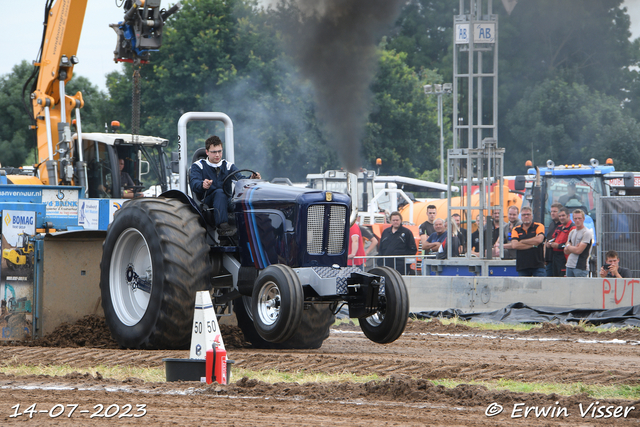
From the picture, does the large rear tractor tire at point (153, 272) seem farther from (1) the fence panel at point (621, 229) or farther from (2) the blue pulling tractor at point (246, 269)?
(1) the fence panel at point (621, 229)

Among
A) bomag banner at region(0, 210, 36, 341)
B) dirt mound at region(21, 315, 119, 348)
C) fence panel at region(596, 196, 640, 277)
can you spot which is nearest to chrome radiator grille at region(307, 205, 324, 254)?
dirt mound at region(21, 315, 119, 348)

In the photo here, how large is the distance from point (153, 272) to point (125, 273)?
2.64ft

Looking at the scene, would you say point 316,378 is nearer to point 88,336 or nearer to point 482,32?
point 88,336

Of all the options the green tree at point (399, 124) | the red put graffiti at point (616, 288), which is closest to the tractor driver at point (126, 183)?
the red put graffiti at point (616, 288)

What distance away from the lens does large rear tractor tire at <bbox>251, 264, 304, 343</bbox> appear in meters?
6.95

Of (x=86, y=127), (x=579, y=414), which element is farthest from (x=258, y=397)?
(x=86, y=127)

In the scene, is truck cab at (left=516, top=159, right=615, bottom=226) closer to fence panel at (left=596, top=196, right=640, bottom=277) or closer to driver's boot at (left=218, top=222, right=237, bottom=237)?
fence panel at (left=596, top=196, right=640, bottom=277)

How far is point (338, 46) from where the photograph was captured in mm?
19922

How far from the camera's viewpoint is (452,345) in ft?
29.5

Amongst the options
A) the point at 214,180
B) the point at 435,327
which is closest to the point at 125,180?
the point at 435,327

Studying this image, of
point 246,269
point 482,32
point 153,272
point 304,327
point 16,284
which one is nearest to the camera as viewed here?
point 153,272

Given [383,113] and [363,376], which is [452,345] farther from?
[383,113]

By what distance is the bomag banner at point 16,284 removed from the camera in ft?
27.6

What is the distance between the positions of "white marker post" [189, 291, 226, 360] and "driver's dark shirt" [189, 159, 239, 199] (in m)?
1.97
